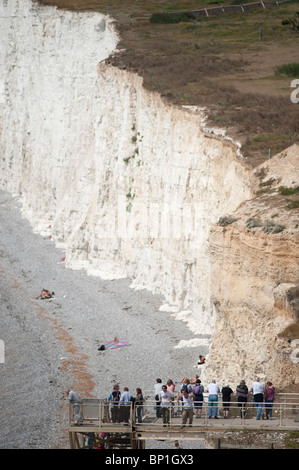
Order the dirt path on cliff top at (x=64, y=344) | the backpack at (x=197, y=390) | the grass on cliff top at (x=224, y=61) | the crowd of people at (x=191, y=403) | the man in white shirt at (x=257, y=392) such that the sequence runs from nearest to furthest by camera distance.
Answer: the crowd of people at (x=191, y=403)
the man in white shirt at (x=257, y=392)
the backpack at (x=197, y=390)
the dirt path on cliff top at (x=64, y=344)
the grass on cliff top at (x=224, y=61)

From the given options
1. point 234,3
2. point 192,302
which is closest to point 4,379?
point 192,302

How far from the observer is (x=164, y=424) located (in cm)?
2825

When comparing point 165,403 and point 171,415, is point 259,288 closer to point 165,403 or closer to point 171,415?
point 165,403

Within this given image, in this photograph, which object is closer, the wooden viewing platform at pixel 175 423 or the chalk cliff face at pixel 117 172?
the wooden viewing platform at pixel 175 423

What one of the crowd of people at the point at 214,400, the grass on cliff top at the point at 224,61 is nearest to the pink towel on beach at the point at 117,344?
the grass on cliff top at the point at 224,61

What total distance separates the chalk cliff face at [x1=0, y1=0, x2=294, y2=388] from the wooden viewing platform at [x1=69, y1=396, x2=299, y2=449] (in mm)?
3169

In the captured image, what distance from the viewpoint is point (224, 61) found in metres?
65.5

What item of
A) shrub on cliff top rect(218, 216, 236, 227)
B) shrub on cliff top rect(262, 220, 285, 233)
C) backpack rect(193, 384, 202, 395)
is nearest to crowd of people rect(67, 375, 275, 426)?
backpack rect(193, 384, 202, 395)

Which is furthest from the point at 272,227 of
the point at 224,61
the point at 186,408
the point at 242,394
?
the point at 224,61

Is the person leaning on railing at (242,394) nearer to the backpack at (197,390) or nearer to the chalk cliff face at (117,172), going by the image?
the backpack at (197,390)

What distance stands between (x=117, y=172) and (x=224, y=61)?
38.8 feet

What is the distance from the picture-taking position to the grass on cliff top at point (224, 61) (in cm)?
4825

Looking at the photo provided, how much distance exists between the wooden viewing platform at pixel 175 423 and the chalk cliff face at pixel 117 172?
3169 millimetres
